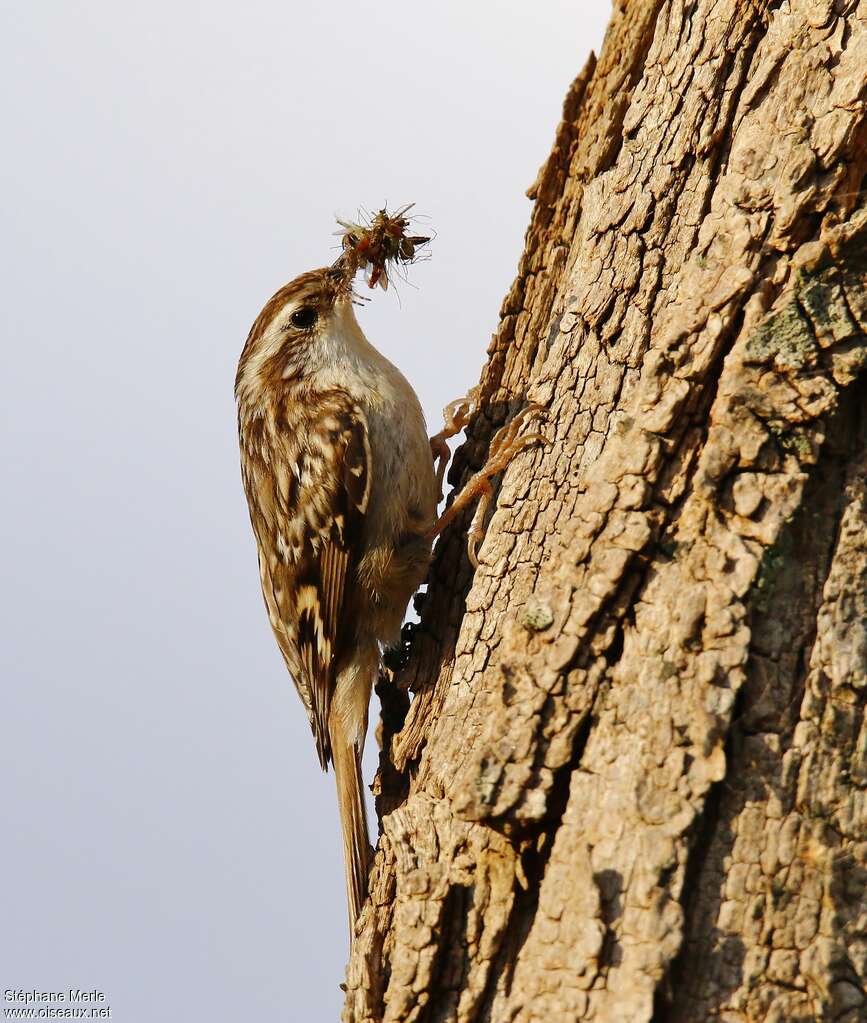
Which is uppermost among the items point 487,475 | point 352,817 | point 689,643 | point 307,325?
point 307,325

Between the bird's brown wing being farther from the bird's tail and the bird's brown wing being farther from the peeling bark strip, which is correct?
the peeling bark strip

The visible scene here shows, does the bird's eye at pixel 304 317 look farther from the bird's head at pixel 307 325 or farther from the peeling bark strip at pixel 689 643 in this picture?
the peeling bark strip at pixel 689 643

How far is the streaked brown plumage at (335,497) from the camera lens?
362 centimetres

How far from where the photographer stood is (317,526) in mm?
3756

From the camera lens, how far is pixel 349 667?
3654mm

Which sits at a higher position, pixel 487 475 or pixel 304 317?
pixel 304 317

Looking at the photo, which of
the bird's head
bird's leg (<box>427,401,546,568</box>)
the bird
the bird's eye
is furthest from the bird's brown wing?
bird's leg (<box>427,401,546,568</box>)

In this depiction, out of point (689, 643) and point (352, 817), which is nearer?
point (689, 643)

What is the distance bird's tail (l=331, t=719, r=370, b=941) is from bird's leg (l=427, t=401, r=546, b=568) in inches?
29.1

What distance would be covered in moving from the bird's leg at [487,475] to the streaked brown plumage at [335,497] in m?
0.26

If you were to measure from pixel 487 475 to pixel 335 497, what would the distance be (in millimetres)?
826

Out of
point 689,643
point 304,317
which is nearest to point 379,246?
point 304,317

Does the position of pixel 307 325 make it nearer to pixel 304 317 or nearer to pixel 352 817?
pixel 304 317

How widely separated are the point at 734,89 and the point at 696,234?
37 centimetres
